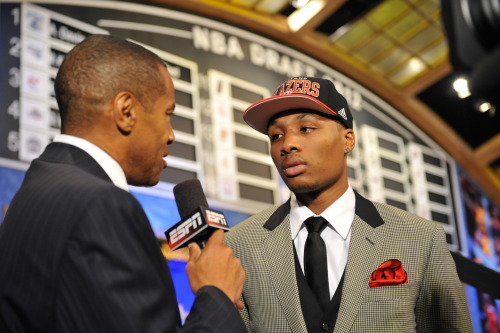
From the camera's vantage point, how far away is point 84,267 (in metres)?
1.02

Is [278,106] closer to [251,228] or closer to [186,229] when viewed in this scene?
[251,228]

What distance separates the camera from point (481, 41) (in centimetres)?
83

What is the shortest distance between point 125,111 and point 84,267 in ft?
1.19

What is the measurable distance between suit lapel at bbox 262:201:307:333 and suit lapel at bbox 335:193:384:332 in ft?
0.36

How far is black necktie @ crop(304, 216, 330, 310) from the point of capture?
1.65 metres

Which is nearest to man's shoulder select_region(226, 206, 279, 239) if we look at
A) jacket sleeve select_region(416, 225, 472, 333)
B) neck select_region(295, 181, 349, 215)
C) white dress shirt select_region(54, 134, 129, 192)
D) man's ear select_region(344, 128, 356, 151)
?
neck select_region(295, 181, 349, 215)

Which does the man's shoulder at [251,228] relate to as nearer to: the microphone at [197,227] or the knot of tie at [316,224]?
the knot of tie at [316,224]

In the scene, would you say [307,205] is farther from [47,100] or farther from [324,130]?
[47,100]

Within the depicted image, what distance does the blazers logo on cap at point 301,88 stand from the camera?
183 cm

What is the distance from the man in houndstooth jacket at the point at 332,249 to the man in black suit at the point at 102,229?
441 mm

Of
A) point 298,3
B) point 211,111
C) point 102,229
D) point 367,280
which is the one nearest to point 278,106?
point 367,280

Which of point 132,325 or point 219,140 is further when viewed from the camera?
point 219,140

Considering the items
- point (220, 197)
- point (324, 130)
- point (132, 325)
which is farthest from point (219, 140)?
point (132, 325)

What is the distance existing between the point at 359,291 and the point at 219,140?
11.0 ft
